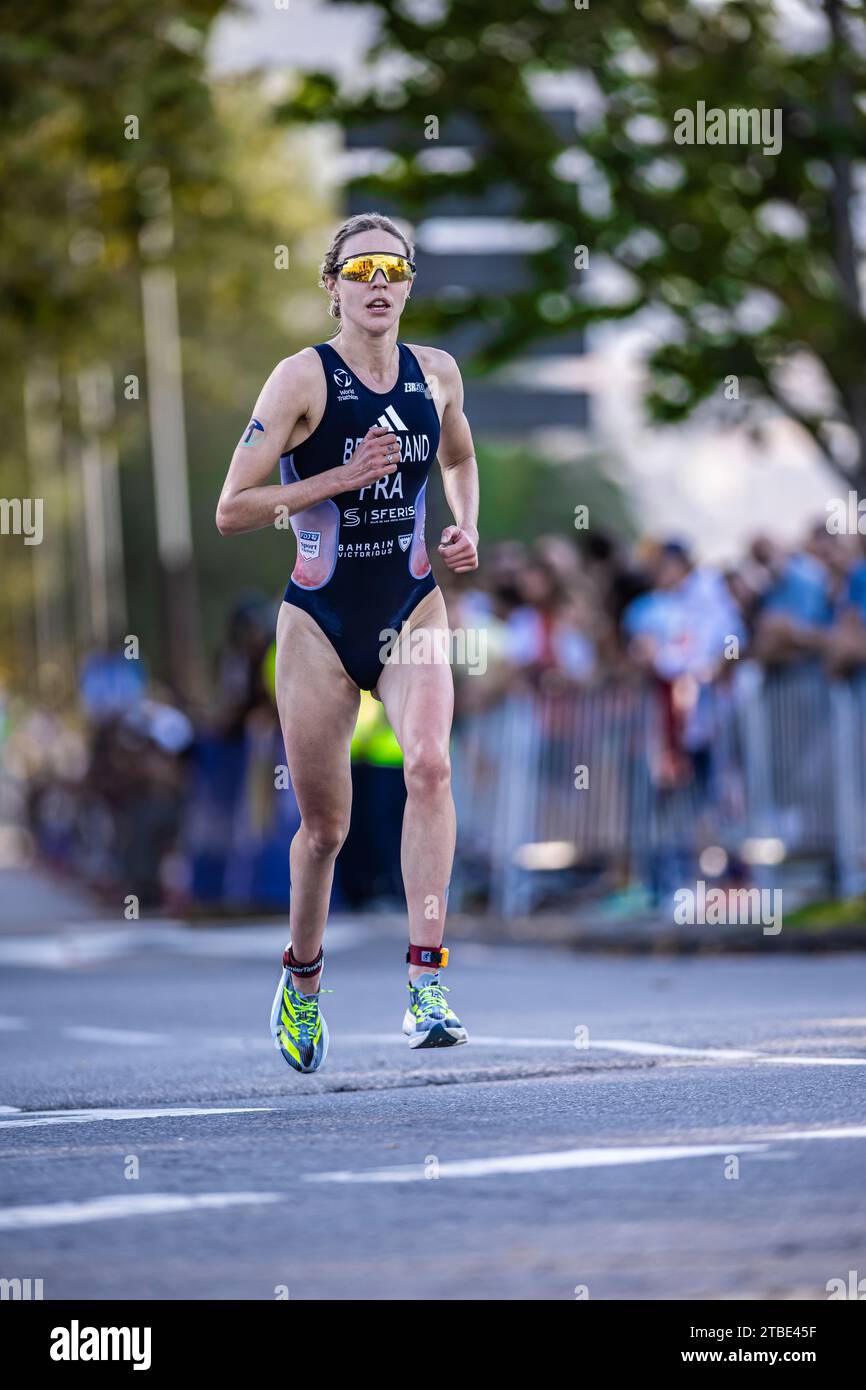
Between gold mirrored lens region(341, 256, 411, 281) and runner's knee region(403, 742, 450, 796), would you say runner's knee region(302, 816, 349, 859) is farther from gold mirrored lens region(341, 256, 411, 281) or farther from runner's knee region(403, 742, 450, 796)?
gold mirrored lens region(341, 256, 411, 281)

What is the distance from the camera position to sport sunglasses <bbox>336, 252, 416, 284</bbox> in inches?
306

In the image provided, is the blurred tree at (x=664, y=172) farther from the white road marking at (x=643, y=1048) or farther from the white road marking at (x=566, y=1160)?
the white road marking at (x=566, y=1160)

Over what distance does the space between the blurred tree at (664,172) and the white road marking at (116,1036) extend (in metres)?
9.65

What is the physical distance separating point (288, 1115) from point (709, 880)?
898 cm

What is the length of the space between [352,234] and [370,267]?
5.9 inches

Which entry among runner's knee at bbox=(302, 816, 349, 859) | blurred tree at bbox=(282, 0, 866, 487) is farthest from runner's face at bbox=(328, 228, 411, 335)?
blurred tree at bbox=(282, 0, 866, 487)

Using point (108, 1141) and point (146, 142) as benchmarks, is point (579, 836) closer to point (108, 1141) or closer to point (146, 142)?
point (146, 142)

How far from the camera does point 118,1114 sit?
725 cm

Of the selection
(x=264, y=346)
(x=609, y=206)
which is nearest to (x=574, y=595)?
(x=609, y=206)

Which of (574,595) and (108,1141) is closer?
(108,1141)

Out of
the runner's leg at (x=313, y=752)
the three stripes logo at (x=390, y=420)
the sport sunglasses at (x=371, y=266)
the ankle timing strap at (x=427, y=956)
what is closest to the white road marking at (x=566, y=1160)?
the ankle timing strap at (x=427, y=956)

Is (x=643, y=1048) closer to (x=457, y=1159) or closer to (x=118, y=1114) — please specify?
(x=118, y=1114)

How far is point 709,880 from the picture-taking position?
620 inches

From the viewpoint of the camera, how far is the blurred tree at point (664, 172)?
1958 cm
